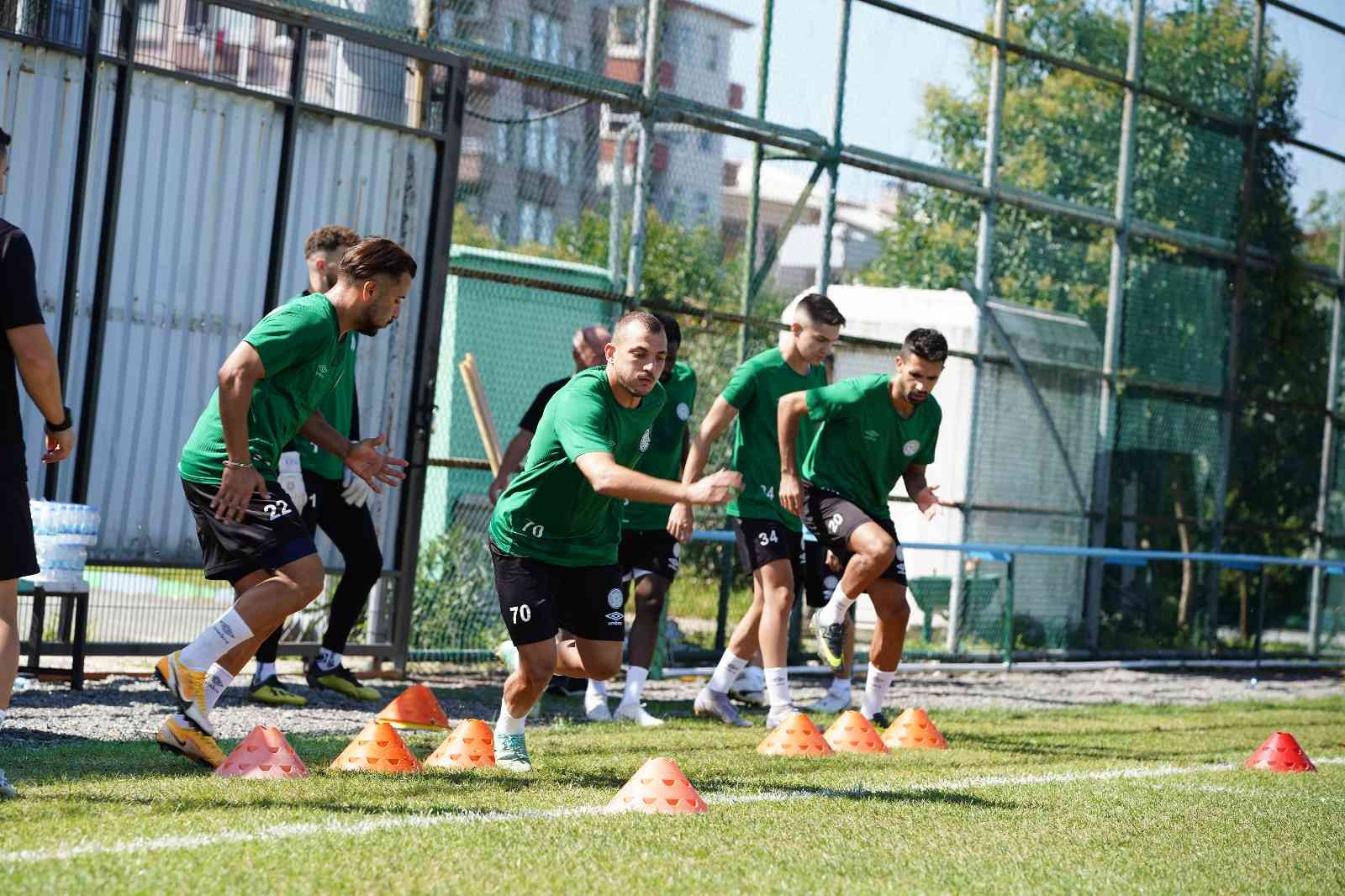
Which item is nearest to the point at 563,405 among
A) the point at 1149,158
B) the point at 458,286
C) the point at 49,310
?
the point at 49,310

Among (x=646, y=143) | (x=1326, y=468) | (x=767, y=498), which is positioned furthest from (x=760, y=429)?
(x=1326, y=468)

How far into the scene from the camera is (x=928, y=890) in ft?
15.2

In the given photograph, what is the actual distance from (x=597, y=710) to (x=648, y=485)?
3.73 metres

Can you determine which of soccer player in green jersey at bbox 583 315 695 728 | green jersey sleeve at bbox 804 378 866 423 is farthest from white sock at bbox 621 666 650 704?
green jersey sleeve at bbox 804 378 866 423

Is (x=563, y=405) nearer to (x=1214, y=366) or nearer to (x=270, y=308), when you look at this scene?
(x=270, y=308)

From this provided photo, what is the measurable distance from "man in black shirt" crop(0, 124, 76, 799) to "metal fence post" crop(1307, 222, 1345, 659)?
15.2 metres

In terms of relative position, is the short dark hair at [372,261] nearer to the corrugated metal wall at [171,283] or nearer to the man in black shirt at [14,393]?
the man in black shirt at [14,393]

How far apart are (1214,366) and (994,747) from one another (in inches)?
362

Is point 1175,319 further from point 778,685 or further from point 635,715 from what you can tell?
point 635,715

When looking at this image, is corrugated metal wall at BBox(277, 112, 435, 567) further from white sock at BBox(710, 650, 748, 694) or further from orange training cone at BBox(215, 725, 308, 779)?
orange training cone at BBox(215, 725, 308, 779)

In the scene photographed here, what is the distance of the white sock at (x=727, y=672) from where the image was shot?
9.11 metres

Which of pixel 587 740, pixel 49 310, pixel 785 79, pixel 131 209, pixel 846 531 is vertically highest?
pixel 785 79

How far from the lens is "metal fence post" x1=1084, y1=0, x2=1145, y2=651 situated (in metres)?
15.5

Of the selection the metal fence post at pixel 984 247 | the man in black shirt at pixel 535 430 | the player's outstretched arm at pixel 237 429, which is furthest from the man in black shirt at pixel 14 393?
the metal fence post at pixel 984 247
